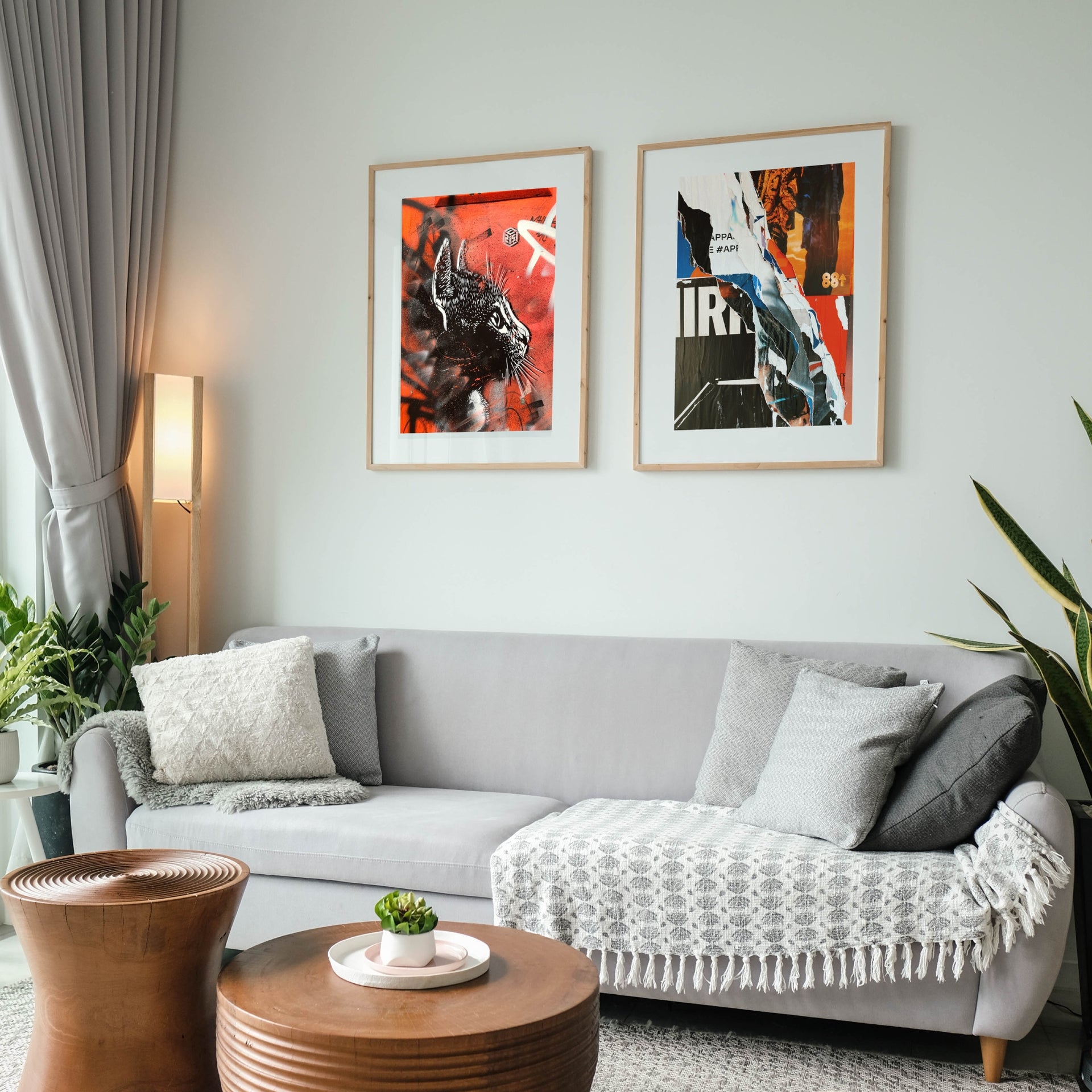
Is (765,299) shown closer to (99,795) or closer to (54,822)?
(99,795)

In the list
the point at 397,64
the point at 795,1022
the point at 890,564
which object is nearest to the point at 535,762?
the point at 795,1022

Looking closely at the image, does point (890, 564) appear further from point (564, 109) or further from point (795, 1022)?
point (564, 109)

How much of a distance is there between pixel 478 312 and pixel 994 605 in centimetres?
168

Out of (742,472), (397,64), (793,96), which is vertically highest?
(397,64)

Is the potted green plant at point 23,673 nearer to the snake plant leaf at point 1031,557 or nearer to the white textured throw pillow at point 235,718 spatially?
the white textured throw pillow at point 235,718

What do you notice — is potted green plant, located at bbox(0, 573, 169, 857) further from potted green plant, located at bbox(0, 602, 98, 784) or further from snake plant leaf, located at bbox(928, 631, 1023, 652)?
snake plant leaf, located at bbox(928, 631, 1023, 652)

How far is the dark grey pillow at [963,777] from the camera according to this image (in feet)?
7.19

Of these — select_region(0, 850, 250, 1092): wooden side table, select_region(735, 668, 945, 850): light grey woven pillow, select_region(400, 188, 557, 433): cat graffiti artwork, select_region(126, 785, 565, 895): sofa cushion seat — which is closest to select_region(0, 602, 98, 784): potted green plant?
select_region(126, 785, 565, 895): sofa cushion seat

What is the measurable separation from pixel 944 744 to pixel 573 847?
2.67ft

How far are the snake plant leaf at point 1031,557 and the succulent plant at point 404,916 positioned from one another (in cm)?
165

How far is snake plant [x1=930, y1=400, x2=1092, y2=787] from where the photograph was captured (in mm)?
2447

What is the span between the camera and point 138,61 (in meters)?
3.48

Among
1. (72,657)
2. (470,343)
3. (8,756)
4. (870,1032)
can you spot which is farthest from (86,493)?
(870,1032)

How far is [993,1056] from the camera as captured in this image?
2.20 meters
